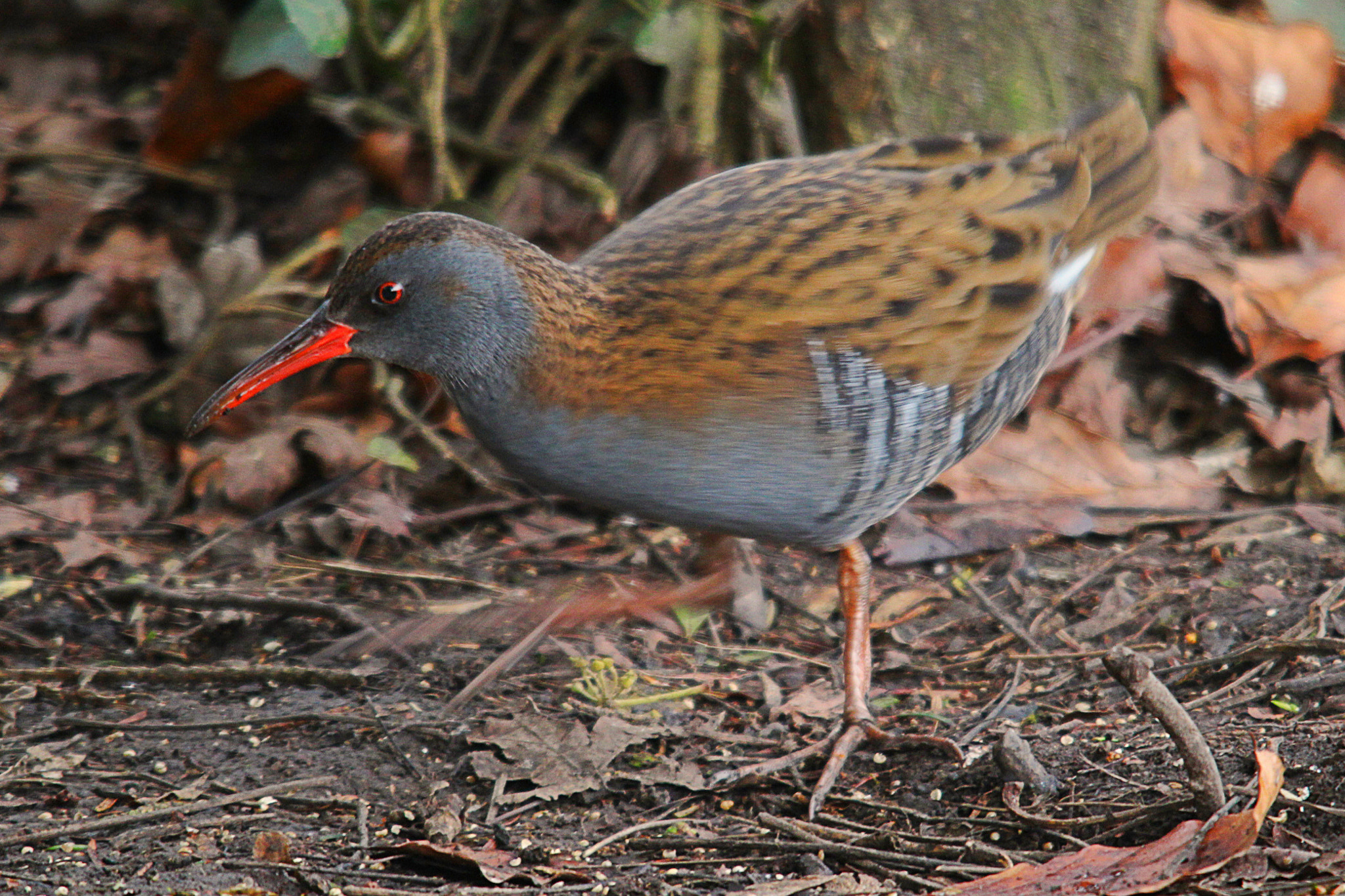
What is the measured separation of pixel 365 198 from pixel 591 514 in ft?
4.40

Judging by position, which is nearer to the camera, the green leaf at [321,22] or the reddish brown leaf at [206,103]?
the green leaf at [321,22]

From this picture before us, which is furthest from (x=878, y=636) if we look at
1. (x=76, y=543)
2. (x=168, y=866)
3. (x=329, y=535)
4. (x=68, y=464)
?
(x=68, y=464)

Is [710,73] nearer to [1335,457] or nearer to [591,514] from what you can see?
[591,514]

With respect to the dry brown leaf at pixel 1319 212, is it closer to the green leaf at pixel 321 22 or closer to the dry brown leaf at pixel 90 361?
the green leaf at pixel 321 22

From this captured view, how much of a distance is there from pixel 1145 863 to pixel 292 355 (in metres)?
1.94

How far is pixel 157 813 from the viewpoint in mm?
2623

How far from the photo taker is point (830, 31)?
4.29 m

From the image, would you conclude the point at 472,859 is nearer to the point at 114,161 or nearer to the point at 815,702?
the point at 815,702

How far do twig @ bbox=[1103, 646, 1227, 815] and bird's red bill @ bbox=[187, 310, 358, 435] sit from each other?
5.49ft

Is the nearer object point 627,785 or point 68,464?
point 627,785

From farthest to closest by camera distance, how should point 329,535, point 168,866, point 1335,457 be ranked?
point 1335,457
point 329,535
point 168,866

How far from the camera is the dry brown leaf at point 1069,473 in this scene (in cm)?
400

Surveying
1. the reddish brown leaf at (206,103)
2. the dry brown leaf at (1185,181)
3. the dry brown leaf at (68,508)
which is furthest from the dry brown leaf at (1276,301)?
the dry brown leaf at (68,508)

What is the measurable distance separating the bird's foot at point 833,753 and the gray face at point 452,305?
940mm
